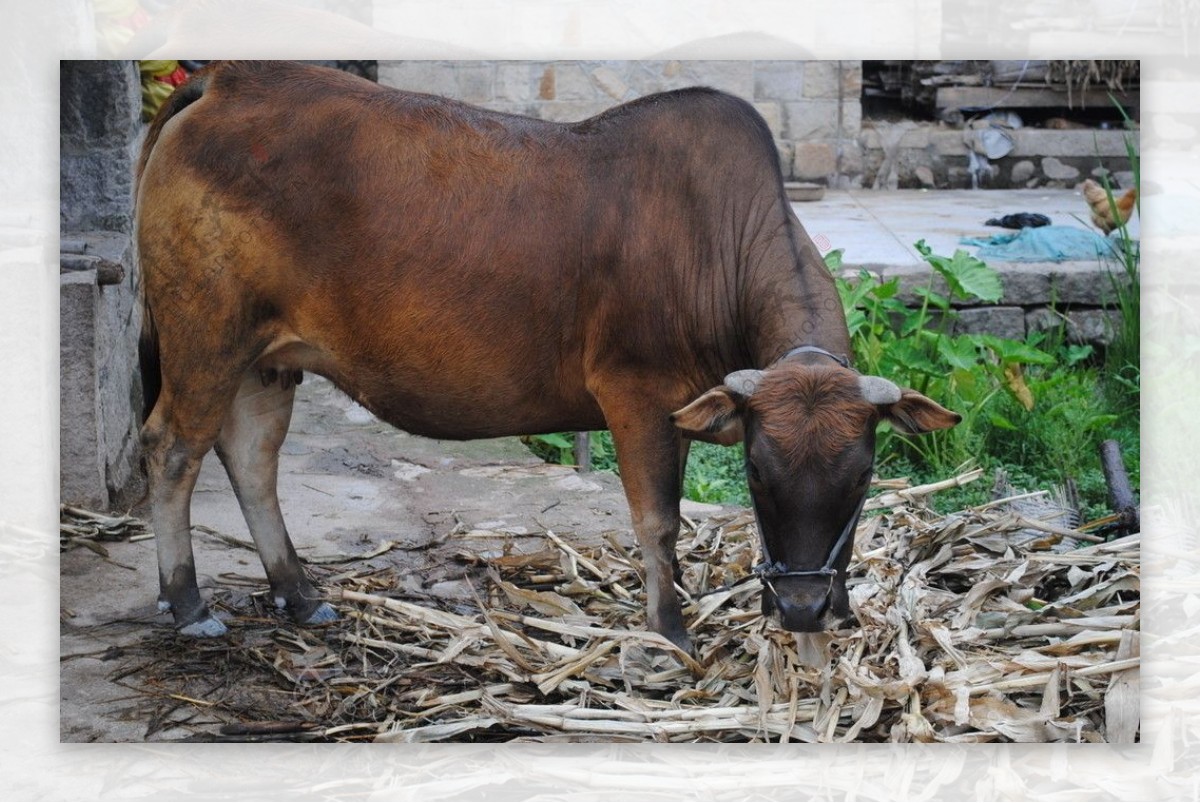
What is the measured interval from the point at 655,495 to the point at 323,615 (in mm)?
894

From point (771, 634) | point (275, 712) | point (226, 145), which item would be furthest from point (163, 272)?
point (771, 634)

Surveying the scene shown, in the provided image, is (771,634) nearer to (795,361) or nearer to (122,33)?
(795,361)

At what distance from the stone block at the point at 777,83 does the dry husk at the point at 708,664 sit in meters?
1.29

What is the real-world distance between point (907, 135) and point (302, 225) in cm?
189

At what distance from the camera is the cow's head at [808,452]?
2957mm

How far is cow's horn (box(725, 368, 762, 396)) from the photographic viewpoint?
2.99m

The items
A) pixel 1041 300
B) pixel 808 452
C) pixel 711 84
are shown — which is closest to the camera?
pixel 808 452

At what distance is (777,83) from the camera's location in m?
4.34

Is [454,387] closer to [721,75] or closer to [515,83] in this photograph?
[721,75]

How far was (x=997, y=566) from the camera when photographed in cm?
373

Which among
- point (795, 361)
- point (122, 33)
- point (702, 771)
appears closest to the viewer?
point (795, 361)

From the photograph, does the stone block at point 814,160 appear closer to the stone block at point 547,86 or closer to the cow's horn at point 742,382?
the stone block at point 547,86

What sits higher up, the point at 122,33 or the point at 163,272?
the point at 122,33

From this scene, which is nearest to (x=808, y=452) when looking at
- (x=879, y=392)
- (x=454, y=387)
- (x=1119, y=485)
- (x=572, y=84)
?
(x=879, y=392)
